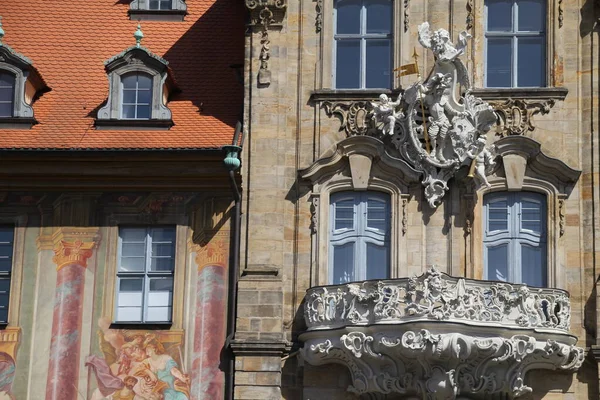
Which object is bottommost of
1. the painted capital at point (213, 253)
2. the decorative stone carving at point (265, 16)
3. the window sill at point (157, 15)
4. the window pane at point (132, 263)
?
the window pane at point (132, 263)

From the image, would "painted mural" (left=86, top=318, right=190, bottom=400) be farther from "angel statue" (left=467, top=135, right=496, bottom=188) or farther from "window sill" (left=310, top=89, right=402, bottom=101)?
"angel statue" (left=467, top=135, right=496, bottom=188)

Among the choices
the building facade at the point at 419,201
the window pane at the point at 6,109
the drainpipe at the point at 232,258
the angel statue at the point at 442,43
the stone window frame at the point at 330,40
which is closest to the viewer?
the building facade at the point at 419,201

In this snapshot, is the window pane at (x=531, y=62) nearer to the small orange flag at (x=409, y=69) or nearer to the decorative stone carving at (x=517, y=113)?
the decorative stone carving at (x=517, y=113)

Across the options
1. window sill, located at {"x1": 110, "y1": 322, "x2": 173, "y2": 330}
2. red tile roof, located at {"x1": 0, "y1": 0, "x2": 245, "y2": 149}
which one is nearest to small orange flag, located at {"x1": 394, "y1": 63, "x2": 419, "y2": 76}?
red tile roof, located at {"x1": 0, "y1": 0, "x2": 245, "y2": 149}

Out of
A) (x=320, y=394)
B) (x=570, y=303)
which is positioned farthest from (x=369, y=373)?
(x=570, y=303)

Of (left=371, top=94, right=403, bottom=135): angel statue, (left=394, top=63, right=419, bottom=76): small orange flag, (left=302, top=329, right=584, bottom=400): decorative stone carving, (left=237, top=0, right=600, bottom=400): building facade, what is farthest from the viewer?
(left=394, top=63, right=419, bottom=76): small orange flag

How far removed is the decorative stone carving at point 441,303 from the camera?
87.2 feet

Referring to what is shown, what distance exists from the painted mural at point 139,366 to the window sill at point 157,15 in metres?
6.76

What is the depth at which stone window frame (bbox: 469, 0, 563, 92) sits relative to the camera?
2856 cm

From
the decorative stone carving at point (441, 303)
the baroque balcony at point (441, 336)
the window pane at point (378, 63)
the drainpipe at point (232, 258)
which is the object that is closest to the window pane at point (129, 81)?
the drainpipe at point (232, 258)

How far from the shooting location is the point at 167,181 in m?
28.8

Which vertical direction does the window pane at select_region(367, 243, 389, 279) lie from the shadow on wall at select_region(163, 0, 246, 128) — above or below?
below

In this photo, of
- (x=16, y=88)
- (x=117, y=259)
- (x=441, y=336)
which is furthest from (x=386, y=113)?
(x=16, y=88)

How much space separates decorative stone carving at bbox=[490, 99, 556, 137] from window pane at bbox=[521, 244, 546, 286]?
196 centimetres
